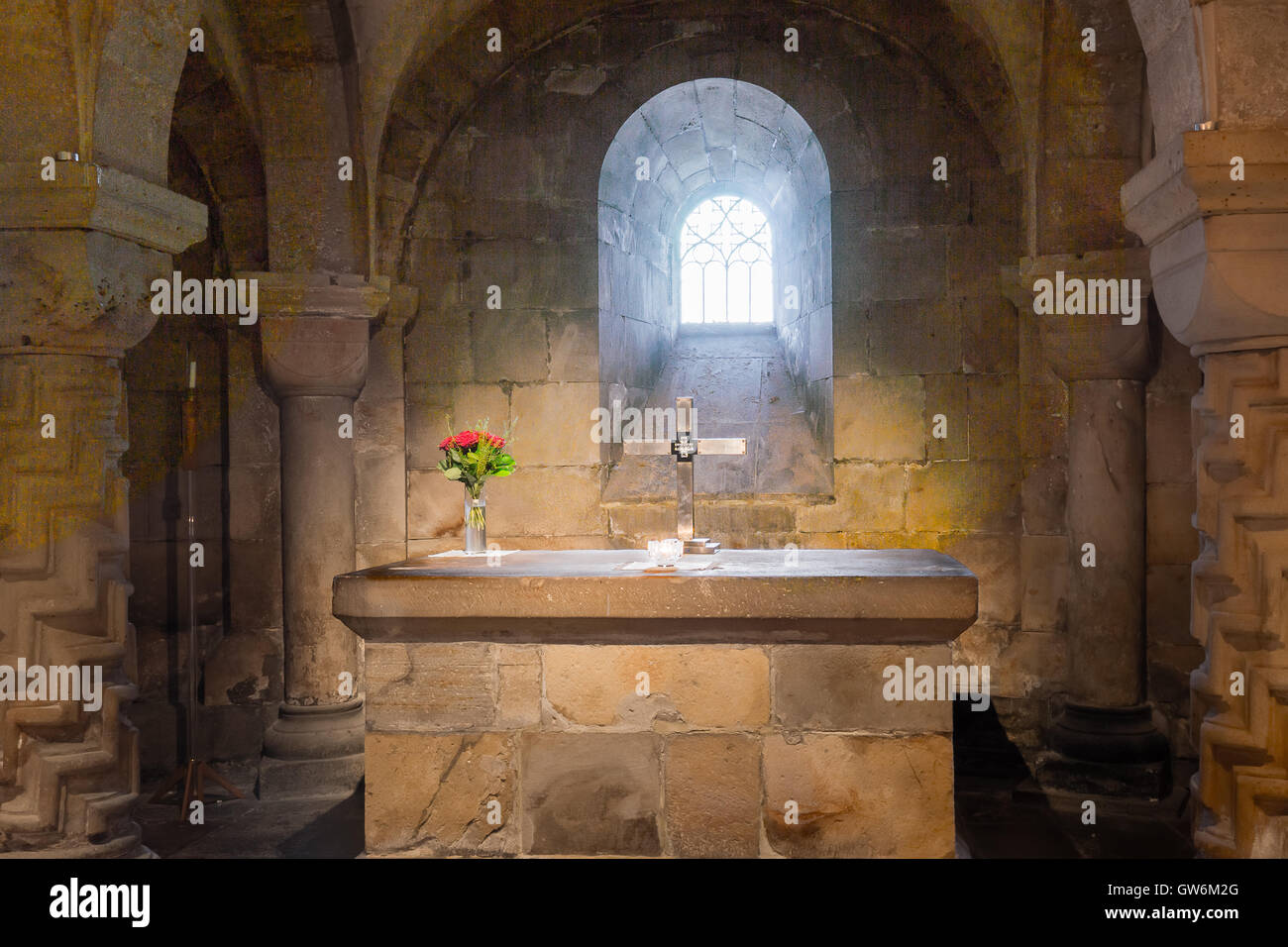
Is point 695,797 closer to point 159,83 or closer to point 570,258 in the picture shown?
point 159,83

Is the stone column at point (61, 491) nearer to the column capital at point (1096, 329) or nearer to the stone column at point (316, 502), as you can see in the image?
the stone column at point (316, 502)

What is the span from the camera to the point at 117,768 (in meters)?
3.69

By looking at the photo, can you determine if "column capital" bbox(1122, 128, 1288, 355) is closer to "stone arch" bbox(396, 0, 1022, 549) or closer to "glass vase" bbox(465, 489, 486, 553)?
"stone arch" bbox(396, 0, 1022, 549)

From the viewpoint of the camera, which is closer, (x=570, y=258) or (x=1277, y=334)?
(x=1277, y=334)

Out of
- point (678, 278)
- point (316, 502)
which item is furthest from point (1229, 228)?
point (316, 502)

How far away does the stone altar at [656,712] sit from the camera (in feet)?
9.65

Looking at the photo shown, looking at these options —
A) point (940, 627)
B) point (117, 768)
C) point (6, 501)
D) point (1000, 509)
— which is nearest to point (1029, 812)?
point (1000, 509)

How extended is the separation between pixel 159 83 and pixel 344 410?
211 centimetres

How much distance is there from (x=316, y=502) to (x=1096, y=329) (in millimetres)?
4042

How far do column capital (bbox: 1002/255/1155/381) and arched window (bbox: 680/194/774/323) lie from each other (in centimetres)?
192

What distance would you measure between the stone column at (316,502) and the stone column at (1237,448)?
3820mm

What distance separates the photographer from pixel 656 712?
3035mm

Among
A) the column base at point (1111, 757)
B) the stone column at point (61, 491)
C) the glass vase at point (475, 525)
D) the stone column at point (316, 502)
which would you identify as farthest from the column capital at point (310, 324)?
the column base at point (1111, 757)

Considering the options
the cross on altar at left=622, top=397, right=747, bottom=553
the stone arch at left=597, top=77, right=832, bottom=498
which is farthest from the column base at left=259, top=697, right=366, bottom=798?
the cross on altar at left=622, top=397, right=747, bottom=553
